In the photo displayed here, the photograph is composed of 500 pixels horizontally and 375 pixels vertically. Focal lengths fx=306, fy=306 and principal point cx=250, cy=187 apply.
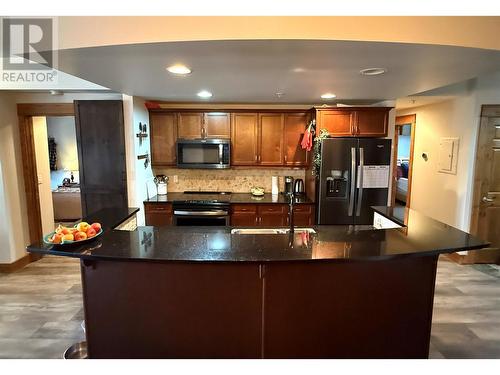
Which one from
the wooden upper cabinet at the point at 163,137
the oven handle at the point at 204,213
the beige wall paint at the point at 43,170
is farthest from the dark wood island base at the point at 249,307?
the beige wall paint at the point at 43,170

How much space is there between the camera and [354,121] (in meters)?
4.14

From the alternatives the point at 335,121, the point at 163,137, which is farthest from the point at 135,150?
the point at 335,121

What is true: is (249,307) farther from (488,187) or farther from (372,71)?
(488,187)

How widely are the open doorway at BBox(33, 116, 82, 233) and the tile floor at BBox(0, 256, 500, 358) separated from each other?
1113 millimetres

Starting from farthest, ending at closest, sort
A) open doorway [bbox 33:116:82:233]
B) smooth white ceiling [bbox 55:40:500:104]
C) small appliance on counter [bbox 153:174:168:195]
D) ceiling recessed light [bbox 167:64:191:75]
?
small appliance on counter [bbox 153:174:168:195] → open doorway [bbox 33:116:82:233] → ceiling recessed light [bbox 167:64:191:75] → smooth white ceiling [bbox 55:40:500:104]

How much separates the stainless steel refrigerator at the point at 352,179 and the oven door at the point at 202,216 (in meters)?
1.33

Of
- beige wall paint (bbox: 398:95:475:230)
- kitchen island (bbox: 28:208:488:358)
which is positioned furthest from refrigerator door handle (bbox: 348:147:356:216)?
kitchen island (bbox: 28:208:488:358)

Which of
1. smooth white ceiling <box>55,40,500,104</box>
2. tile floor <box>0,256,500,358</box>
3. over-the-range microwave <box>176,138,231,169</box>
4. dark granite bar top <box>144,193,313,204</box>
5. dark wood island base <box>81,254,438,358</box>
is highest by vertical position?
smooth white ceiling <box>55,40,500,104</box>

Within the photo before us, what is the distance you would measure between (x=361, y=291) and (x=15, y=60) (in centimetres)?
373

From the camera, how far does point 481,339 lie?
2641 millimetres

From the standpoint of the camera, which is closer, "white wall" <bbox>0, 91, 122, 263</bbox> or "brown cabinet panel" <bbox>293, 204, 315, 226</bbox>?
"white wall" <bbox>0, 91, 122, 263</bbox>

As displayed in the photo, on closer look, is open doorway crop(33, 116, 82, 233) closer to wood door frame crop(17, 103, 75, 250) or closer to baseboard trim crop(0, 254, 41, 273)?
wood door frame crop(17, 103, 75, 250)

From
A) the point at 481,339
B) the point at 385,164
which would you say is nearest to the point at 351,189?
the point at 385,164

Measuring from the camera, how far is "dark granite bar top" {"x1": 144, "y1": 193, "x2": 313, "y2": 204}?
437 centimetres
